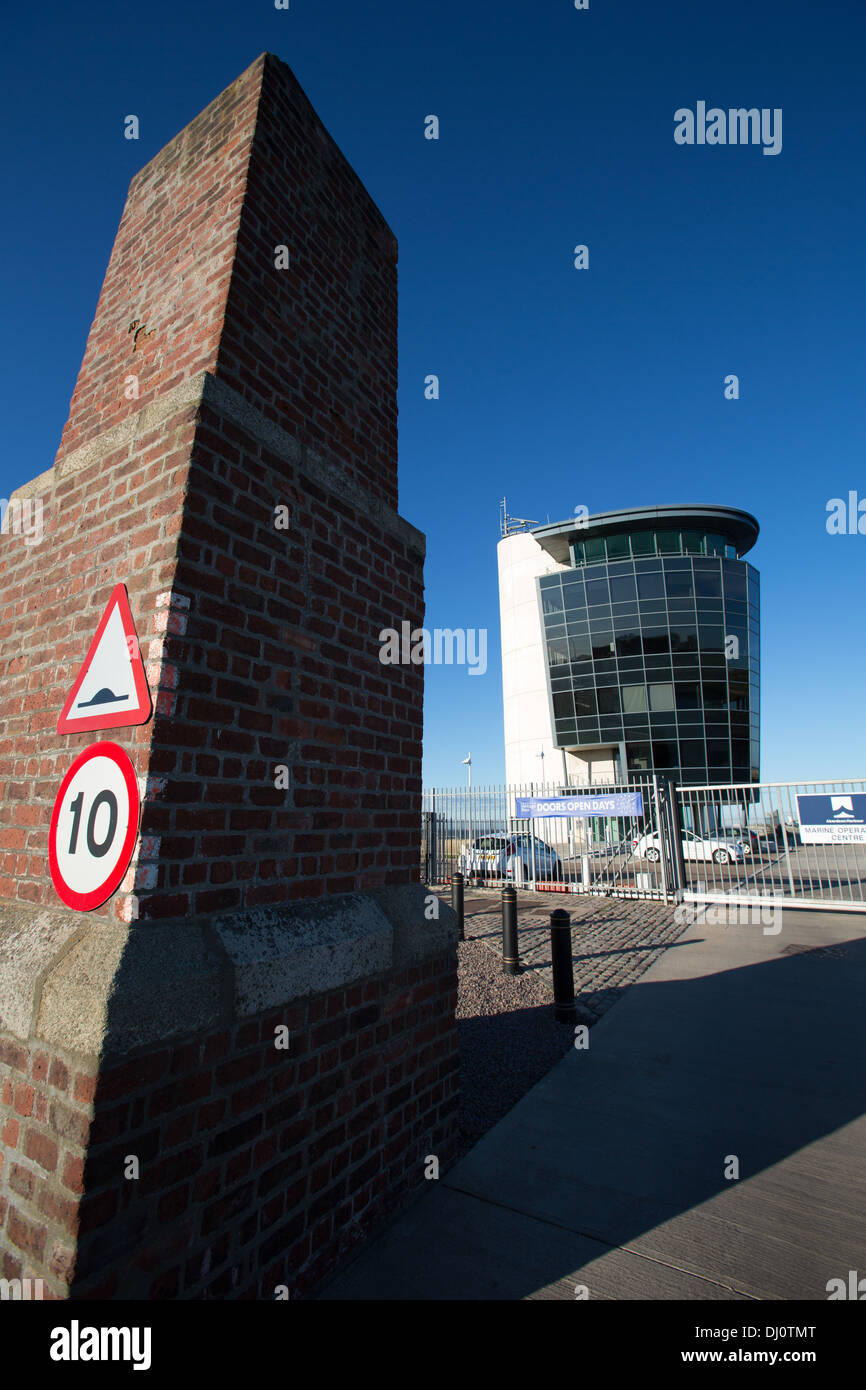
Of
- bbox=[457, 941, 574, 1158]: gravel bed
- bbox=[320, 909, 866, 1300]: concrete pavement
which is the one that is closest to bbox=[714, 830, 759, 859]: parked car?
bbox=[457, 941, 574, 1158]: gravel bed

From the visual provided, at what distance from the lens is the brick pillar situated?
1732 millimetres

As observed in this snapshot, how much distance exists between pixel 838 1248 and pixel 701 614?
39299 millimetres

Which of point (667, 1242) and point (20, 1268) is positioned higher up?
point (20, 1268)

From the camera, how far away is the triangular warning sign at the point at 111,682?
1986mm

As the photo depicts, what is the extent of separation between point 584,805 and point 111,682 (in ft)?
43.4

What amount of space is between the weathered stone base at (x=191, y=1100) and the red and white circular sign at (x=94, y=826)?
0.12m

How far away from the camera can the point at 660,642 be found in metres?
37.7

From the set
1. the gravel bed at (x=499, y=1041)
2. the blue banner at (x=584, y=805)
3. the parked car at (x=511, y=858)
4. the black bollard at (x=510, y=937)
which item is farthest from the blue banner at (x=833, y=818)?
the gravel bed at (x=499, y=1041)

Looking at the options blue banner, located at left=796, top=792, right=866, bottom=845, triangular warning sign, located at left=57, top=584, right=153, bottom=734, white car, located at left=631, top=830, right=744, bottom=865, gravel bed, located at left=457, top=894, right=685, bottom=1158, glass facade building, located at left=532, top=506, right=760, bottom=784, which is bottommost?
gravel bed, located at left=457, top=894, right=685, bottom=1158

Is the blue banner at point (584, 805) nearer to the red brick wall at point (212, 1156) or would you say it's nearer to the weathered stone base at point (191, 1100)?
the red brick wall at point (212, 1156)

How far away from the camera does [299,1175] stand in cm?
219

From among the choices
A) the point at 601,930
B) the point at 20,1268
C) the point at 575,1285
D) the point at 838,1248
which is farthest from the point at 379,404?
the point at 601,930

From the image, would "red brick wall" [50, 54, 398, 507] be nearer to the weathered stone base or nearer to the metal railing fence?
the weathered stone base
